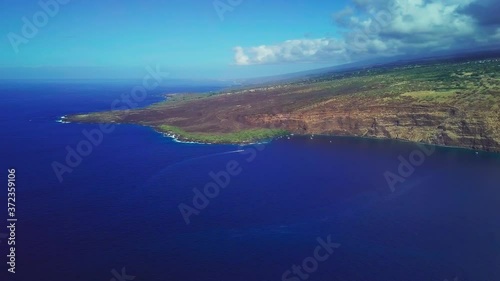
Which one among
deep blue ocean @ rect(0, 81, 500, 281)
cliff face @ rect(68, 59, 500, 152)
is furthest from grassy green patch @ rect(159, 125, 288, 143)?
deep blue ocean @ rect(0, 81, 500, 281)

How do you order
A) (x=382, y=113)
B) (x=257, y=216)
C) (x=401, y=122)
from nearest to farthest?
(x=257, y=216) < (x=401, y=122) < (x=382, y=113)

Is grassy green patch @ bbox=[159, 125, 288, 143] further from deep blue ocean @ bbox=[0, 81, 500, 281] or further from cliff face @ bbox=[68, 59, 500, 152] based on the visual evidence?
deep blue ocean @ bbox=[0, 81, 500, 281]

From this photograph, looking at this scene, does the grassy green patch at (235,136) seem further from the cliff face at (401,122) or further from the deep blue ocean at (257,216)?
the deep blue ocean at (257,216)

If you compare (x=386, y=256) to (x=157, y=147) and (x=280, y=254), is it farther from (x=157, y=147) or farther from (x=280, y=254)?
(x=157, y=147)

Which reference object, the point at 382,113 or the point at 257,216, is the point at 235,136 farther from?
the point at 257,216

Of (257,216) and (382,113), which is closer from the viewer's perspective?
(257,216)

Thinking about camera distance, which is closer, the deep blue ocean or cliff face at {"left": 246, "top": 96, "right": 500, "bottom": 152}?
the deep blue ocean

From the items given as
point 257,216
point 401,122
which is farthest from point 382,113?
point 257,216
